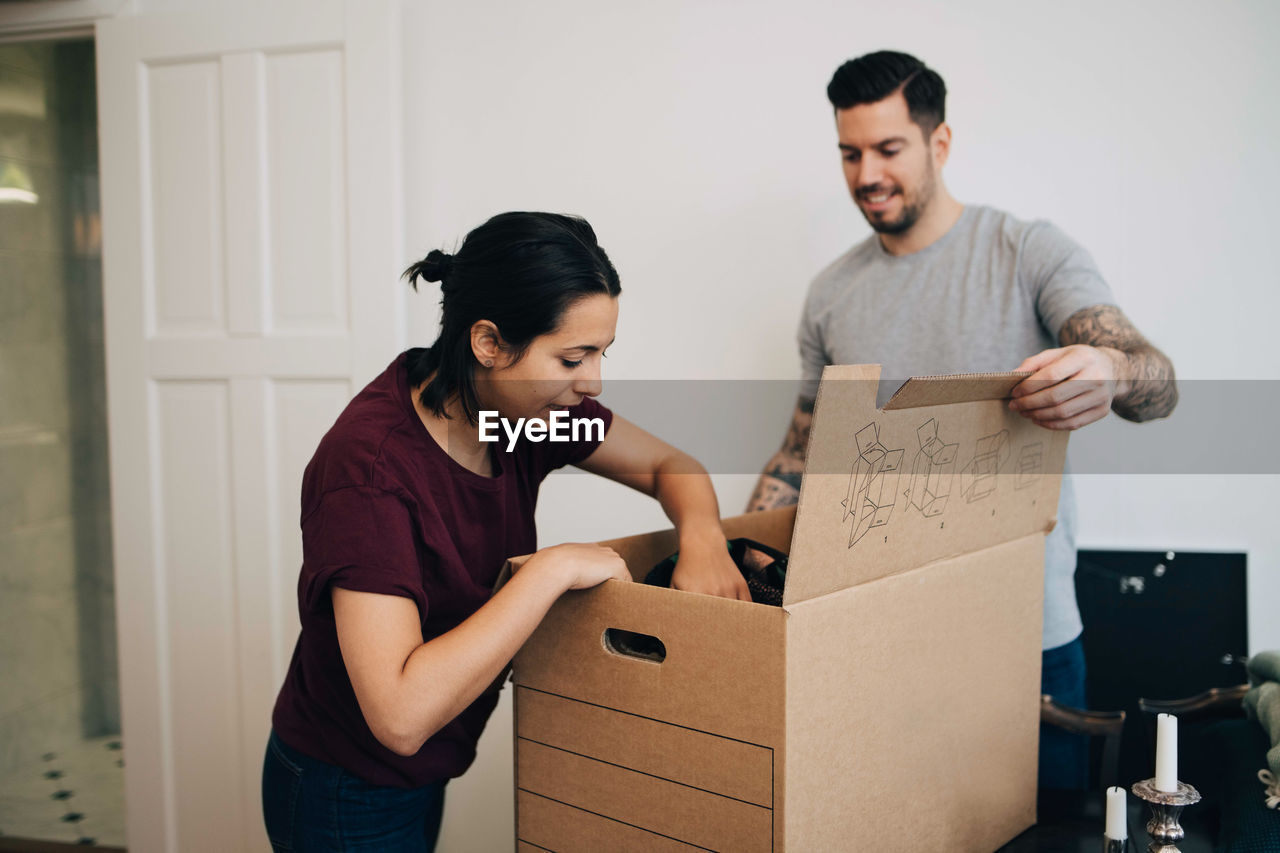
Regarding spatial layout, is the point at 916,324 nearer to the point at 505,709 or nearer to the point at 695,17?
the point at 695,17

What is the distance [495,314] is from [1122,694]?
1.53 metres

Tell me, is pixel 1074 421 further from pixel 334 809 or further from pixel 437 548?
pixel 334 809

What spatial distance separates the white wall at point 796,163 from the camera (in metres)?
1.84

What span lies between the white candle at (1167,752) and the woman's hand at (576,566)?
46 cm

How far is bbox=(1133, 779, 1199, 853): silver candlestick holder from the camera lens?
30.3 inches

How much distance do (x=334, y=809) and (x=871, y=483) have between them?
0.72 metres

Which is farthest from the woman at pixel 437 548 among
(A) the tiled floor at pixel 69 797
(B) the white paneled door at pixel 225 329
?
(A) the tiled floor at pixel 69 797

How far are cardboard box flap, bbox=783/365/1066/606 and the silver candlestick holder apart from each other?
249 mm

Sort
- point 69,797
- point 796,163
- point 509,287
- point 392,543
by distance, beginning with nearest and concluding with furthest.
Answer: point 392,543, point 509,287, point 796,163, point 69,797

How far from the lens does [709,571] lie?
99 centimetres

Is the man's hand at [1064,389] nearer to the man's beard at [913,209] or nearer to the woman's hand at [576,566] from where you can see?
the woman's hand at [576,566]

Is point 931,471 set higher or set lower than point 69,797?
higher

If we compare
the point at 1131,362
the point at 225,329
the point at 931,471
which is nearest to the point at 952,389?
the point at 931,471

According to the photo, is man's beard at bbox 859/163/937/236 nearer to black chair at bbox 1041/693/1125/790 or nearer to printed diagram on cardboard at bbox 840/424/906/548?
black chair at bbox 1041/693/1125/790
